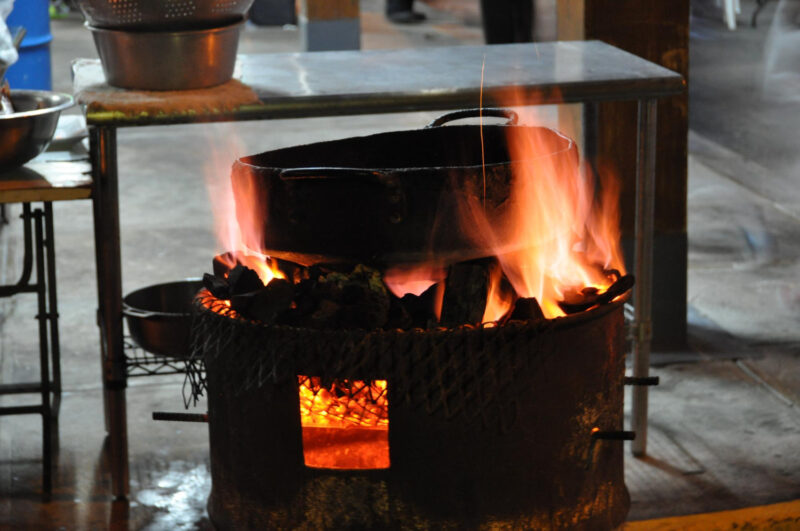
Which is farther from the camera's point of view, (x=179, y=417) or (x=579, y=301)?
(x=179, y=417)

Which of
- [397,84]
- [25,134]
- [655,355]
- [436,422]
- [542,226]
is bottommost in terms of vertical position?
[655,355]

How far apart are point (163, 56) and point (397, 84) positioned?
1.90 feet

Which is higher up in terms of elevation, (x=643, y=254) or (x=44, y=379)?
(x=643, y=254)

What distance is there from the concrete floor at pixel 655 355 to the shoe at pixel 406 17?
190 inches

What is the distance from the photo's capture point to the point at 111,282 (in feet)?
9.70

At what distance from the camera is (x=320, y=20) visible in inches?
327

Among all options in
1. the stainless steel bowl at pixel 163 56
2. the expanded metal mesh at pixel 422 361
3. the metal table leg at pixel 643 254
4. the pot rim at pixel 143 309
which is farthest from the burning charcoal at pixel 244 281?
the metal table leg at pixel 643 254

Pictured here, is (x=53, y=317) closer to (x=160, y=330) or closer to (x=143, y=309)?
(x=143, y=309)

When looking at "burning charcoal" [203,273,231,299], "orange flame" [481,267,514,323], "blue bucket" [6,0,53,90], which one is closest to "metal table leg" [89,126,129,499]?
"burning charcoal" [203,273,231,299]

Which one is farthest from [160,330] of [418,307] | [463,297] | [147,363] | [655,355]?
[655,355]

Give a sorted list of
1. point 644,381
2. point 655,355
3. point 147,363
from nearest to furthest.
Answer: point 644,381 → point 147,363 → point 655,355

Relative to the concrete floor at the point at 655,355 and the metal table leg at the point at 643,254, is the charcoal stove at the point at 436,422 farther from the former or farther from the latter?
the metal table leg at the point at 643,254

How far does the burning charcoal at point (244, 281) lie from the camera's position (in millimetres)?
2344

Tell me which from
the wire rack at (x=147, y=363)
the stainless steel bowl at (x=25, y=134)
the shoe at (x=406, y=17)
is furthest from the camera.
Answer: the shoe at (x=406, y=17)
